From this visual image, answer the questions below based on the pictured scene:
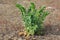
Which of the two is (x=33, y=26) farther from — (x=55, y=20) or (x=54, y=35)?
(x=55, y=20)

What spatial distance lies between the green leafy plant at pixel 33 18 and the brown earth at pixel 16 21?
0.20 m

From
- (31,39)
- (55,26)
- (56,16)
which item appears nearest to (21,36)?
(31,39)

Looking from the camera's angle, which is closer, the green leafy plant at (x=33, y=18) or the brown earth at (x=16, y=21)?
the green leafy plant at (x=33, y=18)

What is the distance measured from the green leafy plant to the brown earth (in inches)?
7.7

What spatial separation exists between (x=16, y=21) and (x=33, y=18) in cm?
80

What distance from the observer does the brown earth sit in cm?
475

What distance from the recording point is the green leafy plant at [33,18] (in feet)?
15.0

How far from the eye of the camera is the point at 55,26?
5.20 metres

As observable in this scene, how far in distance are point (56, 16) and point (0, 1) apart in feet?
5.71

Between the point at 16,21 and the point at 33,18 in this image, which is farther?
the point at 16,21

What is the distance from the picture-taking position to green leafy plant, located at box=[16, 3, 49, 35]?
4.57 meters

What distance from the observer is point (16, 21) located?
17.5 feet

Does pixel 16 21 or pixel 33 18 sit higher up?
pixel 33 18

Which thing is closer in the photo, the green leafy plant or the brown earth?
the green leafy plant
